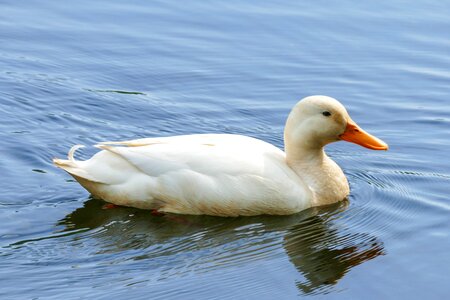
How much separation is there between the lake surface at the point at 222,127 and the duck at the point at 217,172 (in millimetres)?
140

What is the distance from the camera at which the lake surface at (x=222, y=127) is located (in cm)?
820

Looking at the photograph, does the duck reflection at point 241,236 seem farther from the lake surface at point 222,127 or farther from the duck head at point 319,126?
the duck head at point 319,126

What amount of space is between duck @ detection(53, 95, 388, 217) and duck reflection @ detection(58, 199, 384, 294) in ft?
0.35

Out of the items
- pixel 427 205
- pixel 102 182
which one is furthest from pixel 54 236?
pixel 427 205

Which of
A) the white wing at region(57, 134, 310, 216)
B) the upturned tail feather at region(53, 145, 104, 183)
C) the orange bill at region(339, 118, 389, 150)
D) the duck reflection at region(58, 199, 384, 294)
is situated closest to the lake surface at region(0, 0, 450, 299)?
the duck reflection at region(58, 199, 384, 294)

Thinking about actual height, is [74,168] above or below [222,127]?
below

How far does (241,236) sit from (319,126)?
1.30 meters

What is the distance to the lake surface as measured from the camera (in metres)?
8.20

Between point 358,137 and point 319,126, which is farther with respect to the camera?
point 358,137

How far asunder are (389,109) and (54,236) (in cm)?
459

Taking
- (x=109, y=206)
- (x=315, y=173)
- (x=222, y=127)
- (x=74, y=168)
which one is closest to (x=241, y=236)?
(x=315, y=173)

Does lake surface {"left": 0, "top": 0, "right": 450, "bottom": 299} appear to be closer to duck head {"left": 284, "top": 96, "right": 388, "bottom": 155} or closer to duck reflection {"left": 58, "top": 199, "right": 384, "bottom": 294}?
duck reflection {"left": 58, "top": 199, "right": 384, "bottom": 294}

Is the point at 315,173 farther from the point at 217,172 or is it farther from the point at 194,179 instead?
the point at 194,179

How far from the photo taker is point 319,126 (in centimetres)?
965
